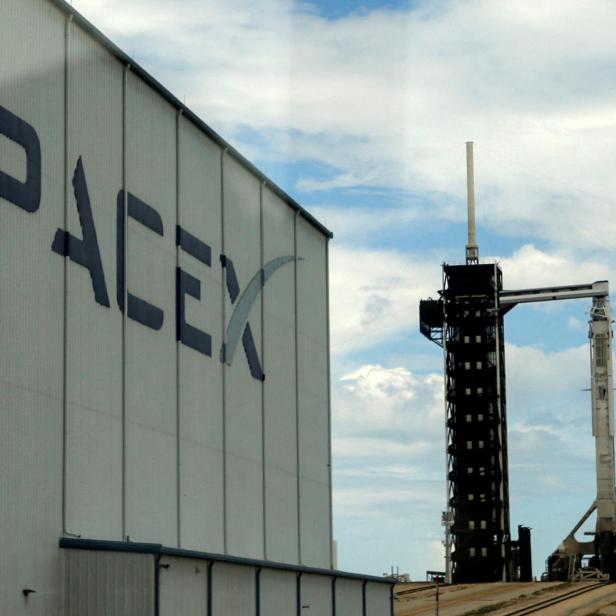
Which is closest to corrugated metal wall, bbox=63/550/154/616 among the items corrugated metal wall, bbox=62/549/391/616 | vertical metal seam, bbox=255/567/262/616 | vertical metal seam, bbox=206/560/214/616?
corrugated metal wall, bbox=62/549/391/616

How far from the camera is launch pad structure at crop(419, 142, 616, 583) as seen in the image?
316 ft

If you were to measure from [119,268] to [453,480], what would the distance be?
65011 millimetres

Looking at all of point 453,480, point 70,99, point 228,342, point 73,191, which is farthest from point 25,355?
point 453,480

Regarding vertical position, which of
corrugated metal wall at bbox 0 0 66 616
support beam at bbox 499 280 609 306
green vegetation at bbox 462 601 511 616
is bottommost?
green vegetation at bbox 462 601 511 616

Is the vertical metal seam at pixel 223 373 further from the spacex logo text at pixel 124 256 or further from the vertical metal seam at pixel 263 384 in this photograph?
the vertical metal seam at pixel 263 384

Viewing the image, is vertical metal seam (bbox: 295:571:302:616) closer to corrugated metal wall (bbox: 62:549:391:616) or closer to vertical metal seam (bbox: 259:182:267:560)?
corrugated metal wall (bbox: 62:549:391:616)

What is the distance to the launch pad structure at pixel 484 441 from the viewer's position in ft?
316

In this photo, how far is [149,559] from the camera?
1219 inches

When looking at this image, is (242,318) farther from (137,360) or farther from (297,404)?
(137,360)

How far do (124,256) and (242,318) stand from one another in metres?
8.93

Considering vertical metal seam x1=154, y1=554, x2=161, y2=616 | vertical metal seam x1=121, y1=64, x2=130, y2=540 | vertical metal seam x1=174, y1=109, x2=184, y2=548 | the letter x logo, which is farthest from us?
the letter x logo

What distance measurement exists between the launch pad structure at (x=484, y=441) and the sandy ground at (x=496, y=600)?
6833 mm

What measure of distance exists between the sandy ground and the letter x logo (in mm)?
24017

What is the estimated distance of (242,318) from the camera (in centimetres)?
4441
